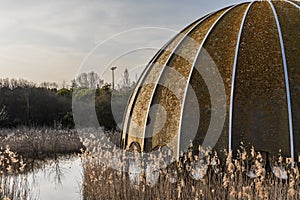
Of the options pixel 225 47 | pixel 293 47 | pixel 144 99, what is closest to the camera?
pixel 293 47

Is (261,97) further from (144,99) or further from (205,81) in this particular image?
(144,99)

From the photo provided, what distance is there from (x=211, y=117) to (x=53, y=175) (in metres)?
7.73

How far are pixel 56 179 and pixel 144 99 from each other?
210 inches

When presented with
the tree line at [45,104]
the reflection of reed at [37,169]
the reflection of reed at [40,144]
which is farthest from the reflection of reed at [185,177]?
the tree line at [45,104]

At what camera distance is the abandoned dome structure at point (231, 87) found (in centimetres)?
697

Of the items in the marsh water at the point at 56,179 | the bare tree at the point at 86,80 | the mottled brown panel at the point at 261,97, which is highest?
the bare tree at the point at 86,80

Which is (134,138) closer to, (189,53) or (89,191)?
(89,191)

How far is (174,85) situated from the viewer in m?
8.09

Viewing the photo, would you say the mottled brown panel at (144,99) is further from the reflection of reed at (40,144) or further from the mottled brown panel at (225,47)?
the reflection of reed at (40,144)

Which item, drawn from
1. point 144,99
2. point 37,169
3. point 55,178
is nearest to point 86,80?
point 37,169

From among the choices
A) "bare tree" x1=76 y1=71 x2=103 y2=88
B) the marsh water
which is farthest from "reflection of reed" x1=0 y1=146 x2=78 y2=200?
"bare tree" x1=76 y1=71 x2=103 y2=88

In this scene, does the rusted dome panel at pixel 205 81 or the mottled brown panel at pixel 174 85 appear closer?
the rusted dome panel at pixel 205 81

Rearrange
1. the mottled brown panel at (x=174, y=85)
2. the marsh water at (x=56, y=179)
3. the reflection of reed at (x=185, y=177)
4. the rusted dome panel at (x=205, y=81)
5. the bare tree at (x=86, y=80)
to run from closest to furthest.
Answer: the reflection of reed at (x=185, y=177), the rusted dome panel at (x=205, y=81), the mottled brown panel at (x=174, y=85), the marsh water at (x=56, y=179), the bare tree at (x=86, y=80)

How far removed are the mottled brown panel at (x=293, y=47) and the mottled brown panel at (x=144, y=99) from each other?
227 cm
